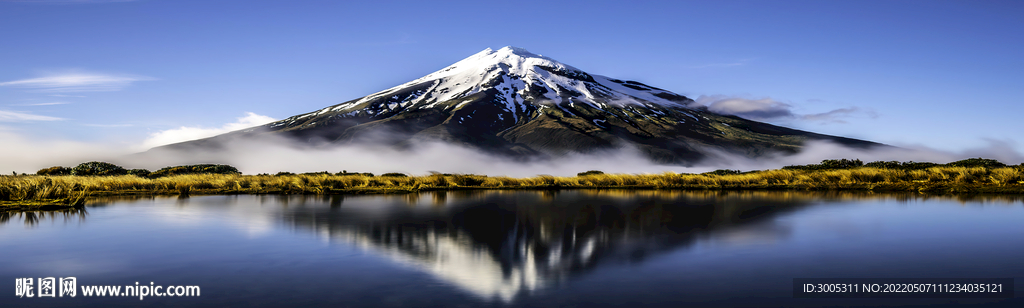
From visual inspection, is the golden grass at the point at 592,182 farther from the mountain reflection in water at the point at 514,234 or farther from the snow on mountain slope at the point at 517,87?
the snow on mountain slope at the point at 517,87

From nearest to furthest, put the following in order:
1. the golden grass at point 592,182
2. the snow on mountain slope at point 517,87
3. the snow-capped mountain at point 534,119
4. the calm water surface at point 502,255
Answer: the calm water surface at point 502,255 → the golden grass at point 592,182 → the snow-capped mountain at point 534,119 → the snow on mountain slope at point 517,87

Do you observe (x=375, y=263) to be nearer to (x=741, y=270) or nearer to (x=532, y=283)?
(x=532, y=283)

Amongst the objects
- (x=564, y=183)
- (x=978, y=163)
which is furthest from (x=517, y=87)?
(x=978, y=163)

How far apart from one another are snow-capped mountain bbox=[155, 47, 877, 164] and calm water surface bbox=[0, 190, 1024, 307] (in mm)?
115396

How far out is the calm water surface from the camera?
564 centimetres

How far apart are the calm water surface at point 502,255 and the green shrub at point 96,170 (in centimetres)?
3015

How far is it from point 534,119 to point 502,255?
140202mm

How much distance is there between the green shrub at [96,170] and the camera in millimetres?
38594

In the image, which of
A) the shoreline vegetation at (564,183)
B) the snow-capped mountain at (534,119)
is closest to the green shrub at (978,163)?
the shoreline vegetation at (564,183)

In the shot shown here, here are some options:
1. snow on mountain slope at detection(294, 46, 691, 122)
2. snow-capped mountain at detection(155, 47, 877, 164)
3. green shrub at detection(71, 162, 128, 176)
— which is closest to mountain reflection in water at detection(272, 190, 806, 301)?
green shrub at detection(71, 162, 128, 176)

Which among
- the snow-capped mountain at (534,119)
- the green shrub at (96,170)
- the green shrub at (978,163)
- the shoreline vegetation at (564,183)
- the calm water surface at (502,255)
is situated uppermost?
the snow-capped mountain at (534,119)

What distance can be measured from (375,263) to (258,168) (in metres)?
107

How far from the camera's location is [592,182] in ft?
103

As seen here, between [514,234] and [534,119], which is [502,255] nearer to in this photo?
[514,234]
